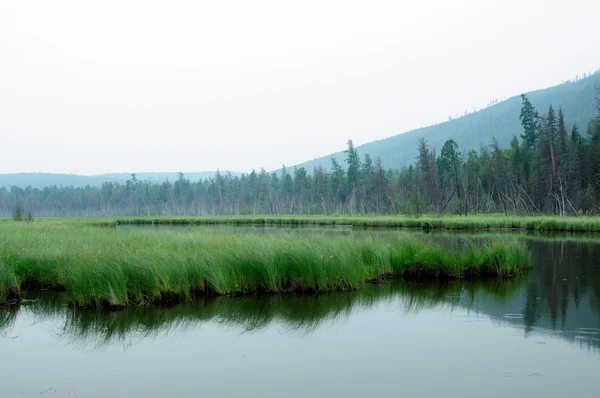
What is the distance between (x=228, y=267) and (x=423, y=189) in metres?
78.5

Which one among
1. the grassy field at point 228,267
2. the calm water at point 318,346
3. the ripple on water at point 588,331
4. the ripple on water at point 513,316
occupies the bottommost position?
the ripple on water at point 513,316

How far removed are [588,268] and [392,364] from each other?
14181 mm

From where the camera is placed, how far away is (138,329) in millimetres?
10719

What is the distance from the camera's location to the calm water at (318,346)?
7.55 metres

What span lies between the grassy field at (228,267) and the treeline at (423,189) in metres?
42.4

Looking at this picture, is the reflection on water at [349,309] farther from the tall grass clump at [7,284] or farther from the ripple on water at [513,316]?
the tall grass clump at [7,284]

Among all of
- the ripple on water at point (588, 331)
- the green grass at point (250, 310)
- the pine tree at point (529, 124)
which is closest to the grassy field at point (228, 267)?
the green grass at point (250, 310)

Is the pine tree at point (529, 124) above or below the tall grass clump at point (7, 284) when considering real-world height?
above

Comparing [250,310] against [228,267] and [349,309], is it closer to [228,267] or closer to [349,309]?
[228,267]

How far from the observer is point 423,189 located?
292ft

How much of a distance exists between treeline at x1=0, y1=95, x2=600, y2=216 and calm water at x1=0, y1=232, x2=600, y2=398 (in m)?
47.4

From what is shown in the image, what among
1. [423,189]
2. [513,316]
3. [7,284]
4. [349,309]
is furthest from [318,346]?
[423,189]

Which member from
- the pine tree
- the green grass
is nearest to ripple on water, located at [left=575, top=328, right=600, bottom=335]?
the green grass

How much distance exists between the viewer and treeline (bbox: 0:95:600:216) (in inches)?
2539
